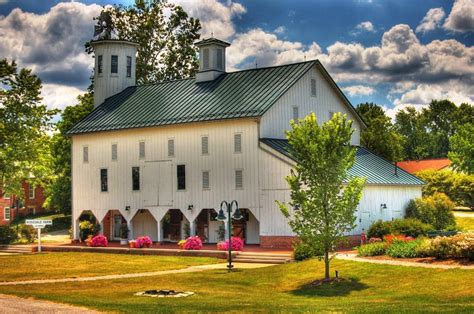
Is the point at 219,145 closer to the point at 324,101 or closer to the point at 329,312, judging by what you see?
the point at 324,101

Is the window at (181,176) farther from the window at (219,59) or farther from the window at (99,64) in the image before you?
the window at (99,64)

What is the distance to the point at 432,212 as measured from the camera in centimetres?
4997

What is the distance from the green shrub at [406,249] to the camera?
109 ft

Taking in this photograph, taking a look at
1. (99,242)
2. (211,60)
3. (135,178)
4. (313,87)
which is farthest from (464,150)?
(99,242)

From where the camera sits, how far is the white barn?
47.0m

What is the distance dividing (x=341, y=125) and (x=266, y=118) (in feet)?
58.0

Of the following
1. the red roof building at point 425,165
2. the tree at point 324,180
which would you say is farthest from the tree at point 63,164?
the tree at point 324,180

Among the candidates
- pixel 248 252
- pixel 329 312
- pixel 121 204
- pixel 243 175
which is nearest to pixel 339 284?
pixel 329 312

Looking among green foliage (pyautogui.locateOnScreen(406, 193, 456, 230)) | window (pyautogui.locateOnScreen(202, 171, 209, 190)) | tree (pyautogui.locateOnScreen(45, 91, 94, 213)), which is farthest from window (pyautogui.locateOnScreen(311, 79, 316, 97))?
tree (pyautogui.locateOnScreen(45, 91, 94, 213))

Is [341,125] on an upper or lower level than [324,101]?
lower

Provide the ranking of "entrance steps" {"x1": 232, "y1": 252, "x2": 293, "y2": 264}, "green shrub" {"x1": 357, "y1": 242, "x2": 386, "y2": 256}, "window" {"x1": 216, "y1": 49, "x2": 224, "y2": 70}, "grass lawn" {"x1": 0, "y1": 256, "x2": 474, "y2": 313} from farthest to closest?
"window" {"x1": 216, "y1": 49, "x2": 224, "y2": 70} < "entrance steps" {"x1": 232, "y1": 252, "x2": 293, "y2": 264} < "green shrub" {"x1": 357, "y1": 242, "x2": 386, "y2": 256} < "grass lawn" {"x1": 0, "y1": 256, "x2": 474, "y2": 313}

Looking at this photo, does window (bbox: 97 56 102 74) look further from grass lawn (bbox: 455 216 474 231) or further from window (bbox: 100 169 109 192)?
grass lawn (bbox: 455 216 474 231)

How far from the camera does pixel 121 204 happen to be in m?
54.6

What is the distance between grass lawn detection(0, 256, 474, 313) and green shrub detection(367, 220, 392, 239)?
8741mm
